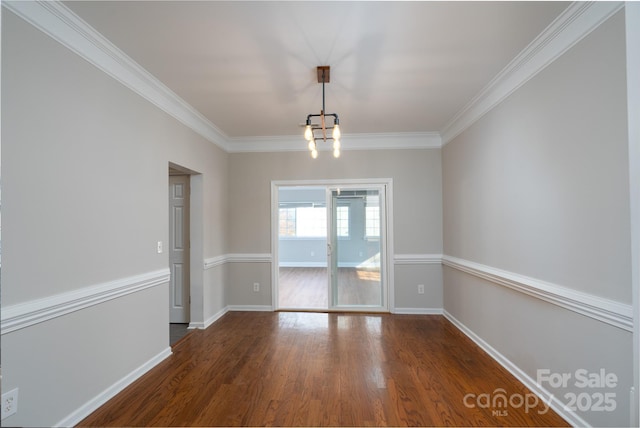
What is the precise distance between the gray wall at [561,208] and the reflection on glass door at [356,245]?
5.11 feet

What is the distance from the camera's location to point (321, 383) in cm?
244

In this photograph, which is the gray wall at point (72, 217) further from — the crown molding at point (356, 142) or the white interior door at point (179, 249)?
the crown molding at point (356, 142)

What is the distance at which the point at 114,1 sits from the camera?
1772 millimetres

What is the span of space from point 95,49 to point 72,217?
121 centimetres

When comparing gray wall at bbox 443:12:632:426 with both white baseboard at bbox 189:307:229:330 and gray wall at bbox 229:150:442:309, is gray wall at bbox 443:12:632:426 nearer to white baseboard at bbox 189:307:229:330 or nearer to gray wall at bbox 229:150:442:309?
gray wall at bbox 229:150:442:309

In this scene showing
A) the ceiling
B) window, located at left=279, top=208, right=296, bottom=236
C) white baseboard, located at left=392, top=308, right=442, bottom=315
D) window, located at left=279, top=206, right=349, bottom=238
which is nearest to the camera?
the ceiling

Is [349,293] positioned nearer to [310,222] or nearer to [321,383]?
[321,383]

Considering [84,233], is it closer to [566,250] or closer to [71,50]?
[71,50]

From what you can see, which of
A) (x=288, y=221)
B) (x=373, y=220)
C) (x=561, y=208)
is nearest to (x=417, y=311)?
(x=373, y=220)

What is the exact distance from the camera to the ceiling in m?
1.85

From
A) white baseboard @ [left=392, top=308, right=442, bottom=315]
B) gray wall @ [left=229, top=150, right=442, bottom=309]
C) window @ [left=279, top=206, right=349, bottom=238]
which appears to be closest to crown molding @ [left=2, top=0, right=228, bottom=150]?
gray wall @ [left=229, top=150, right=442, bottom=309]

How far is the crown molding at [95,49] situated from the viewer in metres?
1.74

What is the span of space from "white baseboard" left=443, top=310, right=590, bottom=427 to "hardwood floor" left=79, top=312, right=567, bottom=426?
0.16 feet

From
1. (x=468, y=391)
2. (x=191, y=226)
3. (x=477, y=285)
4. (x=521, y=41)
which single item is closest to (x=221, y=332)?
(x=191, y=226)
